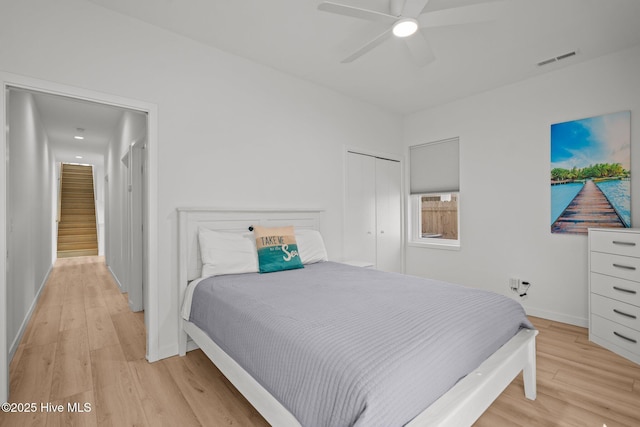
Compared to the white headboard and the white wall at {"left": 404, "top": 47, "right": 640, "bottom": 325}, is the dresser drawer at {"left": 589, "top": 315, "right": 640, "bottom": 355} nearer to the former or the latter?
the white wall at {"left": 404, "top": 47, "right": 640, "bottom": 325}

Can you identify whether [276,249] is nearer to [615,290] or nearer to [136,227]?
[136,227]

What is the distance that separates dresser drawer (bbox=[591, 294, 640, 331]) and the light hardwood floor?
0.28 meters

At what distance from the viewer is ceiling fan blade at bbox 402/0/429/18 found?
1.78 meters

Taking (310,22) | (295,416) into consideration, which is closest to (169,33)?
(310,22)

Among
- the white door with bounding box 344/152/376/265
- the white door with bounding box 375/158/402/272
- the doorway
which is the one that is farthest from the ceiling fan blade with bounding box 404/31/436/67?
the doorway

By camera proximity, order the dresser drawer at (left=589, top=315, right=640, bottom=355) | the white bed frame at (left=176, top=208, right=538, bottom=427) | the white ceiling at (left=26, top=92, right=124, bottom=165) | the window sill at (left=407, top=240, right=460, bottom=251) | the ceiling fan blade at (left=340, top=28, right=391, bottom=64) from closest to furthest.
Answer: the white bed frame at (left=176, top=208, right=538, bottom=427) < the ceiling fan blade at (left=340, top=28, right=391, bottom=64) < the dresser drawer at (left=589, top=315, right=640, bottom=355) < the white ceiling at (left=26, top=92, right=124, bottom=165) < the window sill at (left=407, top=240, right=460, bottom=251)

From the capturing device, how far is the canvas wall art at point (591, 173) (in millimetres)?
2768

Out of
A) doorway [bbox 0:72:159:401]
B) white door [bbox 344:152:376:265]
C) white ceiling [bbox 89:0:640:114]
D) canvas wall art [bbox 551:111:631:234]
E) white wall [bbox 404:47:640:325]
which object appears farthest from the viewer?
white door [bbox 344:152:376:265]

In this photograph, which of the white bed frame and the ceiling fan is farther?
the ceiling fan

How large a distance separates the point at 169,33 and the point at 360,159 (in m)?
2.43

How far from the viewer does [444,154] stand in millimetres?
4125

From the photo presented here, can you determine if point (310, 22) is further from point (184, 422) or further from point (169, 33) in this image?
point (184, 422)

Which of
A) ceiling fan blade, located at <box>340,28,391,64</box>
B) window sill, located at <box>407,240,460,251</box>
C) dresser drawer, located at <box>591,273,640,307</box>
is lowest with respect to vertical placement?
dresser drawer, located at <box>591,273,640,307</box>

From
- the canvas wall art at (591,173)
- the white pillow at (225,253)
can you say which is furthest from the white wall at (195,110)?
the canvas wall art at (591,173)
